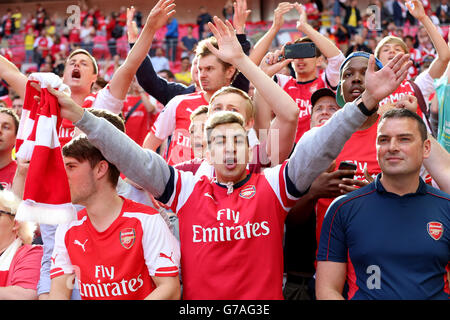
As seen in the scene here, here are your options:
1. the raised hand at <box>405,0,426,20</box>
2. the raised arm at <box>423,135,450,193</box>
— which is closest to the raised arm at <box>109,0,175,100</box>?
the raised arm at <box>423,135,450,193</box>

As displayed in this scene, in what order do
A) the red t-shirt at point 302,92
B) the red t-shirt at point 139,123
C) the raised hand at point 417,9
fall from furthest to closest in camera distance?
the red t-shirt at point 139,123
the red t-shirt at point 302,92
the raised hand at point 417,9

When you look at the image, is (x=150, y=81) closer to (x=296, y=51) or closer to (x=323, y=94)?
(x=296, y=51)

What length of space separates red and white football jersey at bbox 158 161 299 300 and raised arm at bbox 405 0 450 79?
7.93 feet

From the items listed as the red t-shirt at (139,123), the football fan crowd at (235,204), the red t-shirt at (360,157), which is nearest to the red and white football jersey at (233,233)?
the football fan crowd at (235,204)

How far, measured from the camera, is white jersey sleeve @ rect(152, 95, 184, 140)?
14.4 ft

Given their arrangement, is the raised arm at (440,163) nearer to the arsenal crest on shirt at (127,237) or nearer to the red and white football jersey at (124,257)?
the red and white football jersey at (124,257)

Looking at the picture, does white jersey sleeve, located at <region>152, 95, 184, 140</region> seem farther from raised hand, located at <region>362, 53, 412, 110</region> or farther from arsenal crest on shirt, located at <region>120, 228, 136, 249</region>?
raised hand, located at <region>362, 53, 412, 110</region>

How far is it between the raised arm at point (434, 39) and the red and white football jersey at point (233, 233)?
7.93ft

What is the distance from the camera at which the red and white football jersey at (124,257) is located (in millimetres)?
2797

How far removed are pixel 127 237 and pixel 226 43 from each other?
3.93 ft

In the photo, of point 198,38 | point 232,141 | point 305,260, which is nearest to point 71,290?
point 232,141
